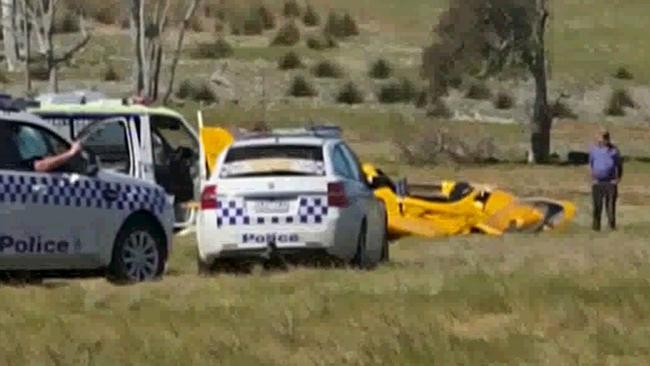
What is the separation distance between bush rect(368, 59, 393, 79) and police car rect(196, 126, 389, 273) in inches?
1495

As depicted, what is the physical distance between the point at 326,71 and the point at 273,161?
3806cm

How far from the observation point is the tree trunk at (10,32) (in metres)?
49.8

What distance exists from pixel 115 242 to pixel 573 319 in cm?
618

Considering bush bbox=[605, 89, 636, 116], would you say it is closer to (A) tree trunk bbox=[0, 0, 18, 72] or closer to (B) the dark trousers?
(A) tree trunk bbox=[0, 0, 18, 72]

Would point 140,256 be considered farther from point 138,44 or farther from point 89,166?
point 138,44

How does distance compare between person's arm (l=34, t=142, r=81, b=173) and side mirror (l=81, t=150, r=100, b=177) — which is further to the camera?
side mirror (l=81, t=150, r=100, b=177)

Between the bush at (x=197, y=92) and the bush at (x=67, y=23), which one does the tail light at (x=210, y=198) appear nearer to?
the bush at (x=197, y=92)

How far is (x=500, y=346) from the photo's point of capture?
10.8m

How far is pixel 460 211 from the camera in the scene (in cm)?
2836

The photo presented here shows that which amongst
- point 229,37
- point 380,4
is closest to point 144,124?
point 229,37

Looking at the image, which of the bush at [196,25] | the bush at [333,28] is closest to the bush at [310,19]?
the bush at [333,28]

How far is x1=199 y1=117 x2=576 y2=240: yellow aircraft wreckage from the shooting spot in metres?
27.6

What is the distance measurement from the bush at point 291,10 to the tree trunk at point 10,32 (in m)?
17.2

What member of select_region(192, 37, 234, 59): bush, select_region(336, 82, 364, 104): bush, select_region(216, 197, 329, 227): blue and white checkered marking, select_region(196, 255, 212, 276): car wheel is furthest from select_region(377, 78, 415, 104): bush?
select_region(216, 197, 329, 227): blue and white checkered marking
